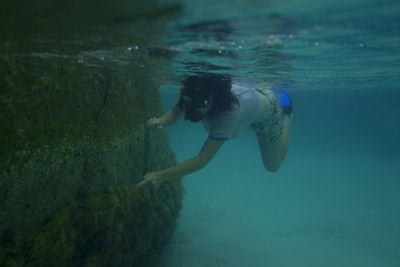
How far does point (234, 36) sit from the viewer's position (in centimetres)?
565

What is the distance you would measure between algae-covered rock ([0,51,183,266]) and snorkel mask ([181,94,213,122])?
1935 mm

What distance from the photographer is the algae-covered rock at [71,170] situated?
369 cm

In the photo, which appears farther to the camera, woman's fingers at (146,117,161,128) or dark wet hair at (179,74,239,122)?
woman's fingers at (146,117,161,128)

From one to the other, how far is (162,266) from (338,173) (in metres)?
27.0

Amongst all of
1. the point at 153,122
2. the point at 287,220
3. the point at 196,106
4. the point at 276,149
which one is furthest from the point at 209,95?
the point at 287,220

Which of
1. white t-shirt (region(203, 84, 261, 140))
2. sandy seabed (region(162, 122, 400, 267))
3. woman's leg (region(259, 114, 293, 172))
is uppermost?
white t-shirt (region(203, 84, 261, 140))

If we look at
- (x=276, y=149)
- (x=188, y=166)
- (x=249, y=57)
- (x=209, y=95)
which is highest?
(x=249, y=57)

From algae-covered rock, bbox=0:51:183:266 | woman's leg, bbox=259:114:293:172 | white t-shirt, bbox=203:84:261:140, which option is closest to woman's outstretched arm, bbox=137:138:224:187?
white t-shirt, bbox=203:84:261:140

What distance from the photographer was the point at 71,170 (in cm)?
470

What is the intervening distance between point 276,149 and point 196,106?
4535 millimetres

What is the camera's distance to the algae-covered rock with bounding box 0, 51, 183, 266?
145 inches

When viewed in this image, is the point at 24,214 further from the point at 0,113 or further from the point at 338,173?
the point at 338,173

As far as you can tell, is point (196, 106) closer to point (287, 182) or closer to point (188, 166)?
point (188, 166)

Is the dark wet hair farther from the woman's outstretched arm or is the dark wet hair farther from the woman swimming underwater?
the woman's outstretched arm
